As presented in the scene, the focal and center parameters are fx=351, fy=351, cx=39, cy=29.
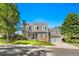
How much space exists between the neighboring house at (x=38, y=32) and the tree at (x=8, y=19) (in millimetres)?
192

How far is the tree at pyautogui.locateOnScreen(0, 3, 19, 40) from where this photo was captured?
19.6ft

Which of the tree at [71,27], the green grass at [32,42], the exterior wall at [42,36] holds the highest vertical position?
the tree at [71,27]

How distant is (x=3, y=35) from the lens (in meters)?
6.06

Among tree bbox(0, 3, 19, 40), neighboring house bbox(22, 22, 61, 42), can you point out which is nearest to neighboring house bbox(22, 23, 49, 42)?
neighboring house bbox(22, 22, 61, 42)

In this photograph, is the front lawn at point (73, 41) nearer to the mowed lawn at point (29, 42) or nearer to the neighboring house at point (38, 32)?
the neighboring house at point (38, 32)

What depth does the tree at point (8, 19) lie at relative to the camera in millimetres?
5988

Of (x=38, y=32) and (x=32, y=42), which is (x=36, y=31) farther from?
(x=32, y=42)

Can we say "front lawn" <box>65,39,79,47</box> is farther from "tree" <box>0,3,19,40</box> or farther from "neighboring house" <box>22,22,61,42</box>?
"tree" <box>0,3,19,40</box>

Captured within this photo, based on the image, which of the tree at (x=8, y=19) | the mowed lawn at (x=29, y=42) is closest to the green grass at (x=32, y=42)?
the mowed lawn at (x=29, y=42)

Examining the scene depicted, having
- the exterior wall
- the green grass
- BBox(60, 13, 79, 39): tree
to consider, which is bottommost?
the green grass

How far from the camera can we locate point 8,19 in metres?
6.02

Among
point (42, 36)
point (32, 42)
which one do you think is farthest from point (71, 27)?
point (32, 42)

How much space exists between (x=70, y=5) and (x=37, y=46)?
2.95 ft

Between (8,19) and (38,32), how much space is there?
0.56 metres
